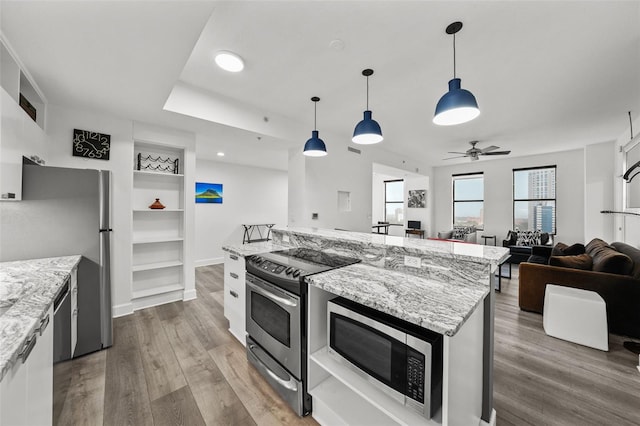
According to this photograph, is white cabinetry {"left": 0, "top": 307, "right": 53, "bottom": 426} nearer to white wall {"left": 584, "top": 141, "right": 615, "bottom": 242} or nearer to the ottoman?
the ottoman

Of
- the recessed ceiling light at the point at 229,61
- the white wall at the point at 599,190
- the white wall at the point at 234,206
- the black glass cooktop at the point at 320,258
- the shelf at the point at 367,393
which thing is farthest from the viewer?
the white wall at the point at 234,206

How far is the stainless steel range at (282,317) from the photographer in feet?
5.34

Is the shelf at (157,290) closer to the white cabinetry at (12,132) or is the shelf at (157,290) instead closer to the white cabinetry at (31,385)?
the white cabinetry at (12,132)

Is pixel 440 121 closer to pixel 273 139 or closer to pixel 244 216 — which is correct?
pixel 273 139

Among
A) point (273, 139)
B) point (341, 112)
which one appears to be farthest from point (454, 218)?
point (273, 139)

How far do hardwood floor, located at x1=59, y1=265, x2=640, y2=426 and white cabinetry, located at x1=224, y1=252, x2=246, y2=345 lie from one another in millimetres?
146

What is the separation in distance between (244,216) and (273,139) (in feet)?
11.3

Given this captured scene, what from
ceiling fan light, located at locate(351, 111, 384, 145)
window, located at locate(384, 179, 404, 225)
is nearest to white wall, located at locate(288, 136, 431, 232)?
ceiling fan light, located at locate(351, 111, 384, 145)

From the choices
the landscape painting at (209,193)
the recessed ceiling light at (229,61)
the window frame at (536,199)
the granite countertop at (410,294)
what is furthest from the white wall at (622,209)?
the landscape painting at (209,193)

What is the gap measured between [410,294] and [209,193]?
18.9 ft

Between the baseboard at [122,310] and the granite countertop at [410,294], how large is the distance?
2.88m

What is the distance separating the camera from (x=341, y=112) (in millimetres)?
3615

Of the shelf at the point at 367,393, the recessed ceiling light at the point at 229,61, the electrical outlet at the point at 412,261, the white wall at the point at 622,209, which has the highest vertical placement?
the recessed ceiling light at the point at 229,61

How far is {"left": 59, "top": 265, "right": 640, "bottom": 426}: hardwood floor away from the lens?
5.41 ft
